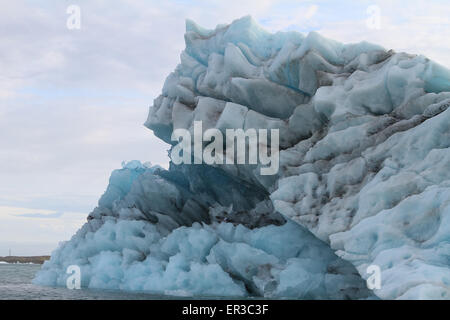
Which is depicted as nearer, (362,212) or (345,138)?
(362,212)

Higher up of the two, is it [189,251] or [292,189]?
[292,189]

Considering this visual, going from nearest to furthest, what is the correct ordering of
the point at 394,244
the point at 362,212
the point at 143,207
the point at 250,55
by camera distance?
1. the point at 394,244
2. the point at 362,212
3. the point at 250,55
4. the point at 143,207

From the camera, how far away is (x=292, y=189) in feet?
60.8

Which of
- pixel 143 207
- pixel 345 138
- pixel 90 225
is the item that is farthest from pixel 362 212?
Answer: pixel 90 225

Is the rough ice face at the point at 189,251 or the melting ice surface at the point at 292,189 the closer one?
the melting ice surface at the point at 292,189

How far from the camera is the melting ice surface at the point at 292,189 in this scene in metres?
15.2

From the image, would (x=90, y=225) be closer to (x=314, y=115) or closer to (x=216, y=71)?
(x=216, y=71)

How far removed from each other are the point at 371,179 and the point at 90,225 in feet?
50.5

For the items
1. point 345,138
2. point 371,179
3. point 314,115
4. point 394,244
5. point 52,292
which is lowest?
point 52,292

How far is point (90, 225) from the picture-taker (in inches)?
1094

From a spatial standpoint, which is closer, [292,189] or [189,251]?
[292,189]

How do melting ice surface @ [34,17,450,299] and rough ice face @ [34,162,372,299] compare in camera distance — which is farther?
rough ice face @ [34,162,372,299]

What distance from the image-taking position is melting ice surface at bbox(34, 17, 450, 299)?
1523 cm
